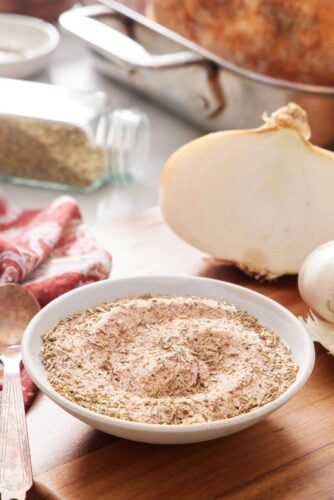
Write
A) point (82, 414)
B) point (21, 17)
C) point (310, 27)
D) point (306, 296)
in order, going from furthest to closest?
1. point (21, 17)
2. point (310, 27)
3. point (306, 296)
4. point (82, 414)

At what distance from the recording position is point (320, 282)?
99 cm

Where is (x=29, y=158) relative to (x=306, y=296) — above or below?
below

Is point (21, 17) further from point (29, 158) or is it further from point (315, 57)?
point (315, 57)

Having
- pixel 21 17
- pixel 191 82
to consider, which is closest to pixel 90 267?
pixel 191 82

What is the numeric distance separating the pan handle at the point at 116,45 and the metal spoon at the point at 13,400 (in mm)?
447

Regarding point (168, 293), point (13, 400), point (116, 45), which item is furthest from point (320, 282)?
point (116, 45)

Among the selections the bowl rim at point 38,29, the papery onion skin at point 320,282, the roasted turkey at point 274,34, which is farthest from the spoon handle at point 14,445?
the bowl rim at point 38,29

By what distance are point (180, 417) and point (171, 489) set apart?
66mm

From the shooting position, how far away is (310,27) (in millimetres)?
1443

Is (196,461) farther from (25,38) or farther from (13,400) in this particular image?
(25,38)

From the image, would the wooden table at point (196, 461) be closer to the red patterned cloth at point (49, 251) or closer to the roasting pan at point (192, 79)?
the red patterned cloth at point (49, 251)

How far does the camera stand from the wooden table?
818 mm

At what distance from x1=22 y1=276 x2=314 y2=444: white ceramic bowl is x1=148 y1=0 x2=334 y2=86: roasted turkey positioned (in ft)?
1.90

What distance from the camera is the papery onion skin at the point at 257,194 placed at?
44.4 inches
